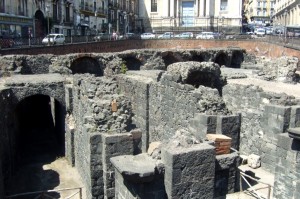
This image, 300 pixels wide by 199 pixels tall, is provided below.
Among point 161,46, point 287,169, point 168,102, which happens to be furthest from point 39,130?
point 161,46

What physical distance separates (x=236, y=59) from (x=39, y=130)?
18.1 m

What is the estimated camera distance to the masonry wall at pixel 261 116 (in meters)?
10.6

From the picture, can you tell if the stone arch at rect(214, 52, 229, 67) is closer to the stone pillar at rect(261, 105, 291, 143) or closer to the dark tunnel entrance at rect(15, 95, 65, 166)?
the dark tunnel entrance at rect(15, 95, 65, 166)

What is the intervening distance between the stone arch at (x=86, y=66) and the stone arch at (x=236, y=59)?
1233 centimetres

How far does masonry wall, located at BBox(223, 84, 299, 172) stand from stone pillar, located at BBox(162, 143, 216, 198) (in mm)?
5063

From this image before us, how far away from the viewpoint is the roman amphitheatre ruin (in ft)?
18.7

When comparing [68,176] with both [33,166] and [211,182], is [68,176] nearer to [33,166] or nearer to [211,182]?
[33,166]

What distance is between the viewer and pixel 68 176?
35.3 ft

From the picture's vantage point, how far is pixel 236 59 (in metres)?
29.2

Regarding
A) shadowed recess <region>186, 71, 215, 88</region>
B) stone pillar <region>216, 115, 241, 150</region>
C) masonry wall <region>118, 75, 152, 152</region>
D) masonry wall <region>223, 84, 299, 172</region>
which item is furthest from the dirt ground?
stone pillar <region>216, 115, 241, 150</region>

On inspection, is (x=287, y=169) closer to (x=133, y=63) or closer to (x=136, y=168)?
(x=136, y=168)

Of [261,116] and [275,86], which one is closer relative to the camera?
[261,116]

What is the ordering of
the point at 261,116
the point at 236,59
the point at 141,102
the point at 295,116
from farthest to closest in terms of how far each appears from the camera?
the point at 236,59 → the point at 141,102 → the point at 261,116 → the point at 295,116

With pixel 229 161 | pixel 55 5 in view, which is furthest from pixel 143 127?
pixel 55 5
